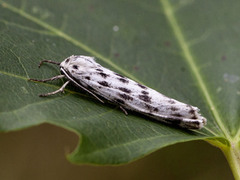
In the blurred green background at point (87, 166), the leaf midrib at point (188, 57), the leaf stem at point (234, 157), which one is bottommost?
the blurred green background at point (87, 166)

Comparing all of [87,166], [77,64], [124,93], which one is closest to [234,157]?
[124,93]

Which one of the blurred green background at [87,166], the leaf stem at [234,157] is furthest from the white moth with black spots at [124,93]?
the blurred green background at [87,166]

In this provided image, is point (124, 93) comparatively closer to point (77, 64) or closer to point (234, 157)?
point (77, 64)

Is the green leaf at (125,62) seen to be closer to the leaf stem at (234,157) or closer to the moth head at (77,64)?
the leaf stem at (234,157)

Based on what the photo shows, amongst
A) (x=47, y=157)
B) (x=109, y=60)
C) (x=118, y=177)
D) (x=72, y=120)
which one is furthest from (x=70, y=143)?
(x=72, y=120)

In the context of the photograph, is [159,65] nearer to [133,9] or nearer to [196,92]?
[196,92]
